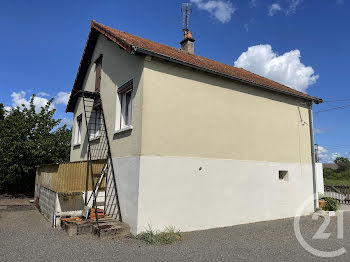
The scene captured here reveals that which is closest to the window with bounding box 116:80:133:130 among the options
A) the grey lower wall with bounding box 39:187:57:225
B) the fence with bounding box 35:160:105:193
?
the fence with bounding box 35:160:105:193

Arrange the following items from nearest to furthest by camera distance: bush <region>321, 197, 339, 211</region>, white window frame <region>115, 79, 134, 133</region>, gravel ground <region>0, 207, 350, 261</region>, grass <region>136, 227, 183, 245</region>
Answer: gravel ground <region>0, 207, 350, 261</region> → grass <region>136, 227, 183, 245</region> → white window frame <region>115, 79, 134, 133</region> → bush <region>321, 197, 339, 211</region>

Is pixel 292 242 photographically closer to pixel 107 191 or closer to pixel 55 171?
pixel 107 191

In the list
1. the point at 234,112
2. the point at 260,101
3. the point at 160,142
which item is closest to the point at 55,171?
the point at 160,142

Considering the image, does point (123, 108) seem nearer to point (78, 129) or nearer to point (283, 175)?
point (78, 129)

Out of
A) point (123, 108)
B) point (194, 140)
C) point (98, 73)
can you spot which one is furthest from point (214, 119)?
point (98, 73)

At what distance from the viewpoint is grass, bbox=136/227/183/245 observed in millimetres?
6164

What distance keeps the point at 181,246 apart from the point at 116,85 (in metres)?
5.64

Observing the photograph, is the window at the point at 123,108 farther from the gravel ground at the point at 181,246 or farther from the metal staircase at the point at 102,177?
the gravel ground at the point at 181,246

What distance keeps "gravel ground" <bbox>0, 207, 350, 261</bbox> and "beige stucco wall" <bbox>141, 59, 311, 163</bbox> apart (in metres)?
2.33

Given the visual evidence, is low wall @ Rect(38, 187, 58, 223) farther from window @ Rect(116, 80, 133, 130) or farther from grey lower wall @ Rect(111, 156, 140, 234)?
window @ Rect(116, 80, 133, 130)

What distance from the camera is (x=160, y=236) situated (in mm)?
6406

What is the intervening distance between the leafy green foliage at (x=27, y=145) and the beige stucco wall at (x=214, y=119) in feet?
35.3

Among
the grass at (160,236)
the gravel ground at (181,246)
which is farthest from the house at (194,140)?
the gravel ground at (181,246)

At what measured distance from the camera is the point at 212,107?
Answer: 8.36 metres
